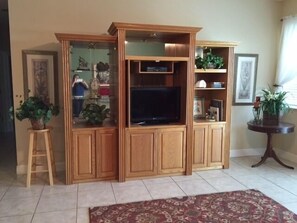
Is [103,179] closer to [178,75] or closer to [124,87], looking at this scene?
[124,87]

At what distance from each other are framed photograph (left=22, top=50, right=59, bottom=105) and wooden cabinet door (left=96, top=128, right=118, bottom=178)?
1.01 m

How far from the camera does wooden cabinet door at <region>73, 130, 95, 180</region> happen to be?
141 inches

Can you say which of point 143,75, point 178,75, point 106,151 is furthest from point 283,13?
point 106,151

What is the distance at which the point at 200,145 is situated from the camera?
13.5ft

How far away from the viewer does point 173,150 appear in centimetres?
388

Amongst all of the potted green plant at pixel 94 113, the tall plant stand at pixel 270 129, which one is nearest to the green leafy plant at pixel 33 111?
the potted green plant at pixel 94 113

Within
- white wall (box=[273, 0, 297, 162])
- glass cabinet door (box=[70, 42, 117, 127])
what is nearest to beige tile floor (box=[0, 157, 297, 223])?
white wall (box=[273, 0, 297, 162])

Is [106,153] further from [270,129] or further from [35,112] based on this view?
[270,129]

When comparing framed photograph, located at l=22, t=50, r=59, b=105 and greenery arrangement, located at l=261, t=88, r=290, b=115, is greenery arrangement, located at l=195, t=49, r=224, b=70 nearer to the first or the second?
greenery arrangement, located at l=261, t=88, r=290, b=115

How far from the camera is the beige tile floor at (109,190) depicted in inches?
111

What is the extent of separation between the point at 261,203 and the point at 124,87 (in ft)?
7.26

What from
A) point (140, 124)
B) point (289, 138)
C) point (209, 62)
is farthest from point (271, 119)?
point (140, 124)

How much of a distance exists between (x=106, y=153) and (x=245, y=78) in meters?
2.83

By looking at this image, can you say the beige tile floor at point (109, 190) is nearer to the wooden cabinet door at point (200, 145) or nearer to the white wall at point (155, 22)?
the wooden cabinet door at point (200, 145)
